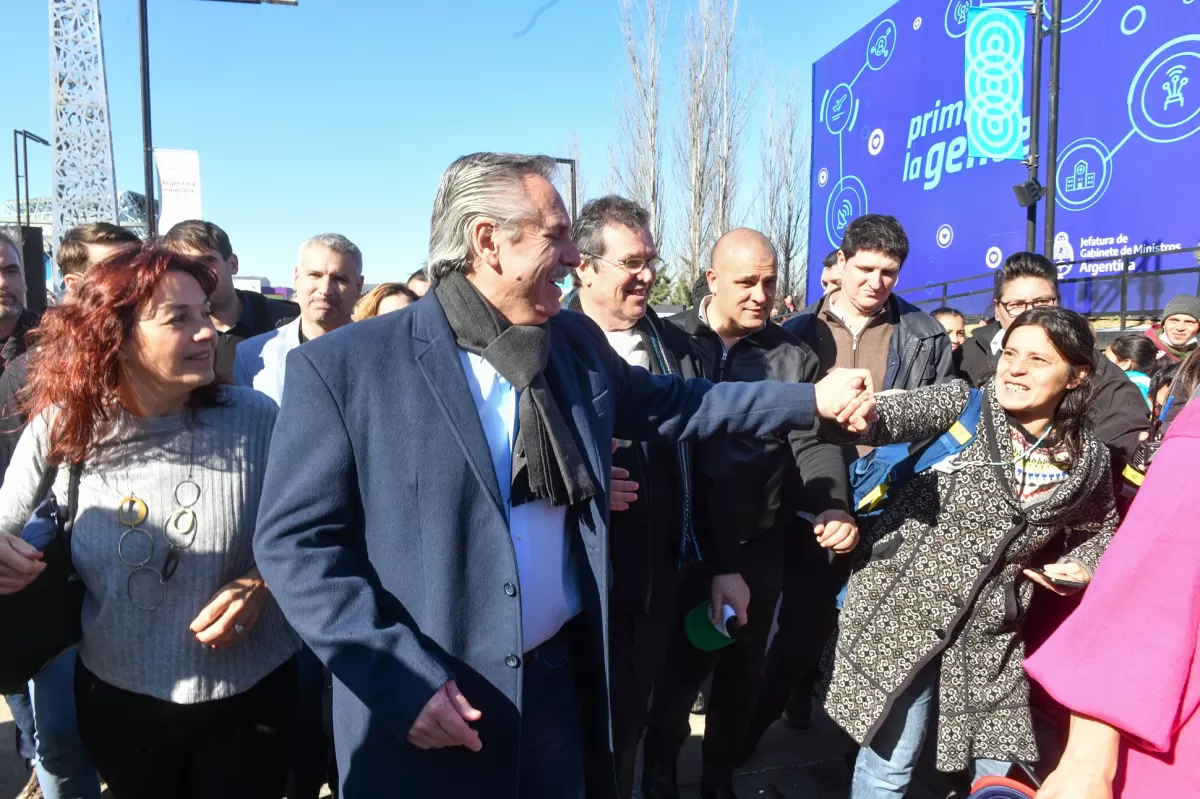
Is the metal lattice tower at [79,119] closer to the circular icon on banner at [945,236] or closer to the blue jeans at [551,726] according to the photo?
the circular icon on banner at [945,236]

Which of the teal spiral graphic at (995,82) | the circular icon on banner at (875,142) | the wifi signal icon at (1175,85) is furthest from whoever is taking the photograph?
the circular icon on banner at (875,142)

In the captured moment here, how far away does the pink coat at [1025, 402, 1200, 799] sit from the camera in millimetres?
1166

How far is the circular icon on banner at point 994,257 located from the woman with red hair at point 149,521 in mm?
14029

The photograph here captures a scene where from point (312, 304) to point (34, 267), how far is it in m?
3.80

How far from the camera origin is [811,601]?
3.67 metres

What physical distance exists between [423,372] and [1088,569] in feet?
7.23

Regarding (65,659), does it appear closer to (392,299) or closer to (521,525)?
(521,525)

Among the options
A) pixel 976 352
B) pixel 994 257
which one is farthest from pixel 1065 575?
pixel 994 257

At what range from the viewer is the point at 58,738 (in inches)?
99.7

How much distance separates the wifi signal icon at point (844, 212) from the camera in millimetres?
18078

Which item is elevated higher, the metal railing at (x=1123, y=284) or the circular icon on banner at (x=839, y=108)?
the circular icon on banner at (x=839, y=108)

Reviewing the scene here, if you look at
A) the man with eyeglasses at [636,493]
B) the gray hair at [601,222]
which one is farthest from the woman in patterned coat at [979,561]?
the gray hair at [601,222]

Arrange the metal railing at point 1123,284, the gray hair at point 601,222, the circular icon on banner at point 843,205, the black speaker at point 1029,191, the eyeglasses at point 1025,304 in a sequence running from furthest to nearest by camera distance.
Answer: the circular icon on banner at point 843,205, the metal railing at point 1123,284, the black speaker at point 1029,191, the eyeglasses at point 1025,304, the gray hair at point 601,222

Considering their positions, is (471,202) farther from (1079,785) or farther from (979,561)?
(979,561)
